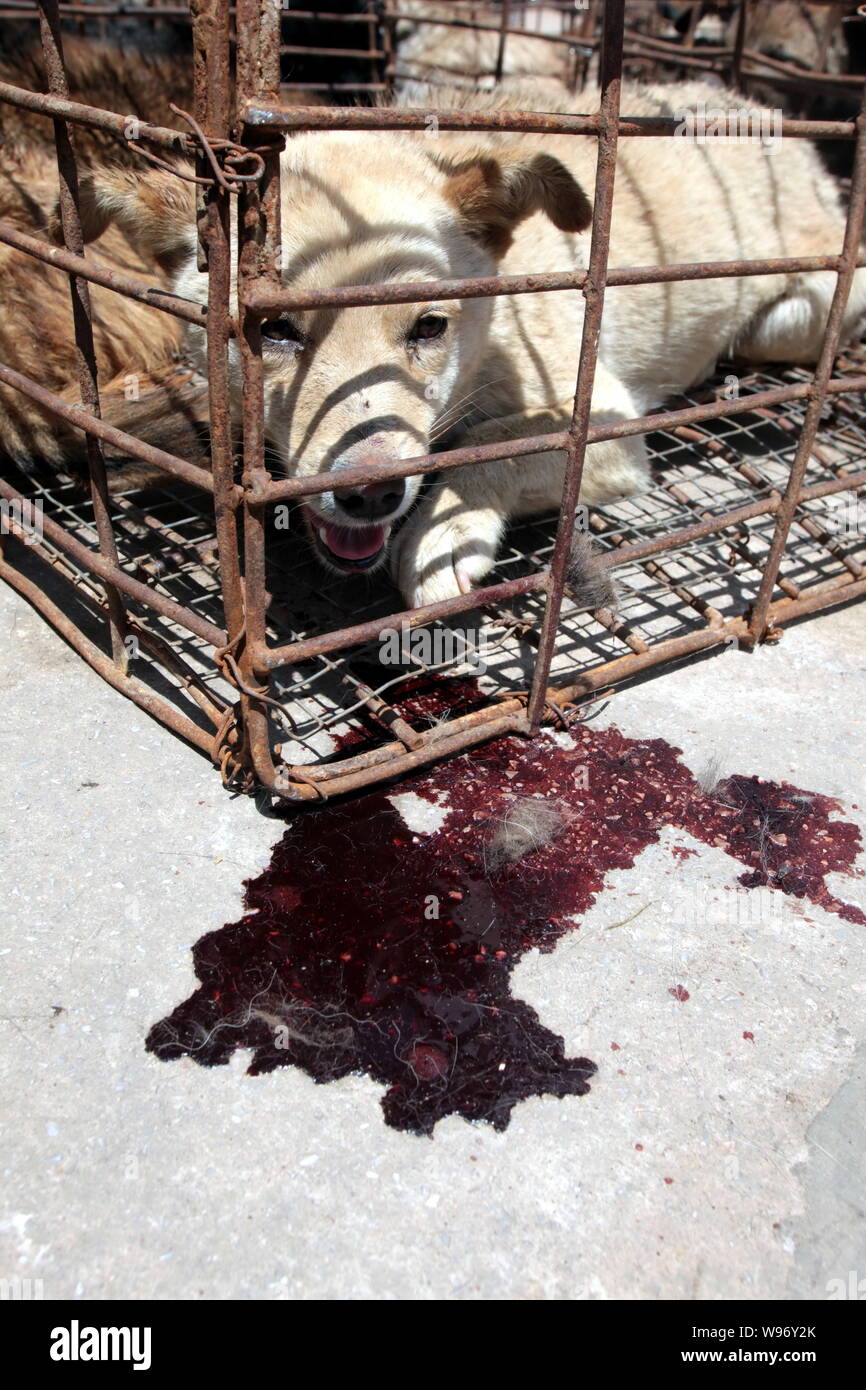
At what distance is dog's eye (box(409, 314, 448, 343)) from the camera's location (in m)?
2.71

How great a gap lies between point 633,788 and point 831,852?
52 cm

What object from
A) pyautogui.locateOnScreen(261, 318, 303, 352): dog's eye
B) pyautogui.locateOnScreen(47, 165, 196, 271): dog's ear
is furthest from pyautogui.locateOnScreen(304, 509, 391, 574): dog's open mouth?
pyautogui.locateOnScreen(47, 165, 196, 271): dog's ear

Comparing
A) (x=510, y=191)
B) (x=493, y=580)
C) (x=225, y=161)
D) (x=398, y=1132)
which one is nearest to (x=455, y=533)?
(x=493, y=580)

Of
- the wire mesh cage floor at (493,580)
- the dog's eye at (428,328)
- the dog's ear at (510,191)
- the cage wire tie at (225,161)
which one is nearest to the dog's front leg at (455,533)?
the wire mesh cage floor at (493,580)

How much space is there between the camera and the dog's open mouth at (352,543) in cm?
273

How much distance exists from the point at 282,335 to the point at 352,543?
0.57 metres

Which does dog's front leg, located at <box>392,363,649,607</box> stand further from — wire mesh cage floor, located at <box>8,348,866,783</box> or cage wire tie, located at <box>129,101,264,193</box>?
cage wire tie, located at <box>129,101,264,193</box>

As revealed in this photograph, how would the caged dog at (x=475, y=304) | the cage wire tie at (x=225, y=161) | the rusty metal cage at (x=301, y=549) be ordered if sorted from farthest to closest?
the caged dog at (x=475, y=304), the rusty metal cage at (x=301, y=549), the cage wire tie at (x=225, y=161)

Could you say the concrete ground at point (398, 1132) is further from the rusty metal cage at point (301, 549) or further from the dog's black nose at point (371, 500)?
the dog's black nose at point (371, 500)

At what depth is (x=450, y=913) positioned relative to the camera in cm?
226

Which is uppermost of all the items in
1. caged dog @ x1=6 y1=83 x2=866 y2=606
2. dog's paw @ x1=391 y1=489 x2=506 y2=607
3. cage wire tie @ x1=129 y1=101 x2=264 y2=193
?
cage wire tie @ x1=129 y1=101 x2=264 y2=193

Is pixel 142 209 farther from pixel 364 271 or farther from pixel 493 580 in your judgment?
pixel 493 580

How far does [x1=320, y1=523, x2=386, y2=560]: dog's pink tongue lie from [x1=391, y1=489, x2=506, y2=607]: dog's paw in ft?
1.05

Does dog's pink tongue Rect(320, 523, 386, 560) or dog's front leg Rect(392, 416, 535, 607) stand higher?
dog's pink tongue Rect(320, 523, 386, 560)
